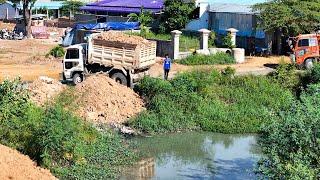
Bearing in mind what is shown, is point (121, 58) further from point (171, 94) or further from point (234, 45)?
point (234, 45)

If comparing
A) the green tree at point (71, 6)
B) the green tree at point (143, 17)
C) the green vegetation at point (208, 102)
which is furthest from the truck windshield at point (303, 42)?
the green tree at point (71, 6)

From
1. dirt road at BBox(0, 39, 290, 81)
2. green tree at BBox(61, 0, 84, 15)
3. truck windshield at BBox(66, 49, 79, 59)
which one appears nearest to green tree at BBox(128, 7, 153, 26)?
dirt road at BBox(0, 39, 290, 81)

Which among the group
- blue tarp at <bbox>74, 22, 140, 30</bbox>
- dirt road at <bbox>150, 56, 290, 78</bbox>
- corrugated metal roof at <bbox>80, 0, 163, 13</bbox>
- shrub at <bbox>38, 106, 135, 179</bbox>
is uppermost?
corrugated metal roof at <bbox>80, 0, 163, 13</bbox>

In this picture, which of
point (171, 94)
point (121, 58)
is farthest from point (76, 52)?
point (171, 94)

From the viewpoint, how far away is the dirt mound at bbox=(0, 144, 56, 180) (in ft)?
57.9

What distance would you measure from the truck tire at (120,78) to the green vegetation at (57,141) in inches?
252

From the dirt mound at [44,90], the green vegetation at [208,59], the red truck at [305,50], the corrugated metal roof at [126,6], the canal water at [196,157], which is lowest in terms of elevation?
the canal water at [196,157]

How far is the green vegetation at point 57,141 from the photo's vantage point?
1972 cm

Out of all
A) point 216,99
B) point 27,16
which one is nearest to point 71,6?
point 27,16

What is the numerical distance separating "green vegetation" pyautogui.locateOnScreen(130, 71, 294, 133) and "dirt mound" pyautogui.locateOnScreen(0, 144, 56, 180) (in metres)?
8.00

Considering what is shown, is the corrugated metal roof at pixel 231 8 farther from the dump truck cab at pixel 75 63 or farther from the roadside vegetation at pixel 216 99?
the dump truck cab at pixel 75 63

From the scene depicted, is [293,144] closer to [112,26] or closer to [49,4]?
[112,26]

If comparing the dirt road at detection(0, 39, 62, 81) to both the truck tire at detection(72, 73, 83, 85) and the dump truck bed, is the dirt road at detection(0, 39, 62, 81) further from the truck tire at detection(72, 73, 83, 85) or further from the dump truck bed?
the dump truck bed

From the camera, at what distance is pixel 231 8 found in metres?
44.3
